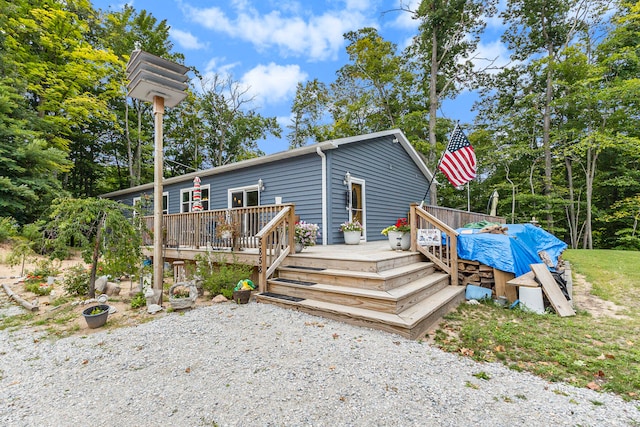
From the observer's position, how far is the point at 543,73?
14430mm

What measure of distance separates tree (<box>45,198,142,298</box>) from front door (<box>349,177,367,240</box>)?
17.5 ft

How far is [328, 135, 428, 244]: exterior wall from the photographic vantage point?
7.52 m

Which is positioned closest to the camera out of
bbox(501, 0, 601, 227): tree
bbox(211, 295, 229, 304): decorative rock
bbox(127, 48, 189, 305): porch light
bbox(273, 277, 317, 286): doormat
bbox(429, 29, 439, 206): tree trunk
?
bbox(127, 48, 189, 305): porch light

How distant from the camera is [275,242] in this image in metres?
5.00

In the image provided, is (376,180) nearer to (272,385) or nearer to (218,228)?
(218,228)

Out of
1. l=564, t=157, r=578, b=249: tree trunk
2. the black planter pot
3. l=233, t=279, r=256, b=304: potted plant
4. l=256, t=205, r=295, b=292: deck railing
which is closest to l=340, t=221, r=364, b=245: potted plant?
l=256, t=205, r=295, b=292: deck railing

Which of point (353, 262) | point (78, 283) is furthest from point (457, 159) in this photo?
point (78, 283)

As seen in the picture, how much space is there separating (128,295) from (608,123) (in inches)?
771

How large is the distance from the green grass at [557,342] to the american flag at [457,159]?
399cm

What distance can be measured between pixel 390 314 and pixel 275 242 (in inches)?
95.1

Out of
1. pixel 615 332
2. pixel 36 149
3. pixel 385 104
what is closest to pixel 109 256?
pixel 615 332

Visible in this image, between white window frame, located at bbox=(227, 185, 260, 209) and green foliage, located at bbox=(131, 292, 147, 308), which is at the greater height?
white window frame, located at bbox=(227, 185, 260, 209)

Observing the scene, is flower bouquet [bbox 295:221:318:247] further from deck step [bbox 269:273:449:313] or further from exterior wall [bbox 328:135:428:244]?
exterior wall [bbox 328:135:428:244]

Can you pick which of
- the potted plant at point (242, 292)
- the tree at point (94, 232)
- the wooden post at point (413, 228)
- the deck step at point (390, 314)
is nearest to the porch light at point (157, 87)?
the tree at point (94, 232)
